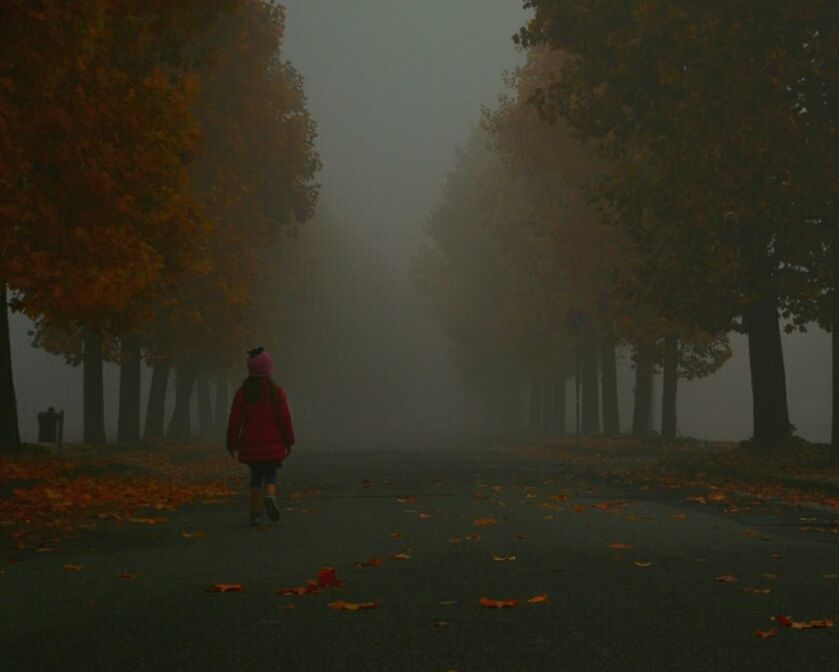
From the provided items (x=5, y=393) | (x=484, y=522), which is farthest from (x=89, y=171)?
(x=484, y=522)

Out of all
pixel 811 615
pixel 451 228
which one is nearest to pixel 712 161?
pixel 811 615

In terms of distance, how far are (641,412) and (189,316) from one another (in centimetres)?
1344

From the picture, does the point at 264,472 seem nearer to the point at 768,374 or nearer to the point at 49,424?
the point at 768,374

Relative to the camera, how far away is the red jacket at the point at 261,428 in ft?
40.8

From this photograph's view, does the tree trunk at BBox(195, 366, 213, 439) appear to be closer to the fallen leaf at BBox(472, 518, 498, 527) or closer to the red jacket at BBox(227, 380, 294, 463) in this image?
the red jacket at BBox(227, 380, 294, 463)

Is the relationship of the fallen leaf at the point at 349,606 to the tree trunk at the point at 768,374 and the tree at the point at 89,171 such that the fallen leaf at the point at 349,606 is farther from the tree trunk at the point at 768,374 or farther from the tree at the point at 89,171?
the tree trunk at the point at 768,374

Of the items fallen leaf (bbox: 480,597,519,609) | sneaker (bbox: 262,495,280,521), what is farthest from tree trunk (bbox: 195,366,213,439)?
fallen leaf (bbox: 480,597,519,609)

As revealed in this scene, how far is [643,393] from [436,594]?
28.1 metres

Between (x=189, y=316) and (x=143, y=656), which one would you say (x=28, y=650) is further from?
(x=189, y=316)

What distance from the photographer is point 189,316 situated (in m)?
27.7

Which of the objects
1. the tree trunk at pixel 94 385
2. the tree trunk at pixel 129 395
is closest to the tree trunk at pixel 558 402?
the tree trunk at pixel 129 395

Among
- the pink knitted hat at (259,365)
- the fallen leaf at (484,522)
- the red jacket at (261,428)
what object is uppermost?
the pink knitted hat at (259,365)

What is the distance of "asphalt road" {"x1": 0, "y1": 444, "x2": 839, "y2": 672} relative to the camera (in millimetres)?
5695

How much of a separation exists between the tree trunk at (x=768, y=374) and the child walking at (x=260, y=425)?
37.9 feet
